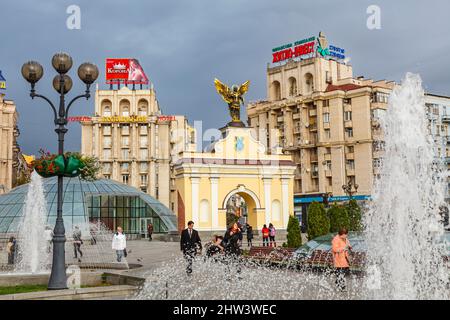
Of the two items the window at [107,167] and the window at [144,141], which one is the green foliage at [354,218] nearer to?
Result: the window at [144,141]

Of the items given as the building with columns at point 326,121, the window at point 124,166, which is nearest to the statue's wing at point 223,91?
the building with columns at point 326,121

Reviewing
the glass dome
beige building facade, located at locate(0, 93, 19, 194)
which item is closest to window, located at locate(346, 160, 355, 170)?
the glass dome

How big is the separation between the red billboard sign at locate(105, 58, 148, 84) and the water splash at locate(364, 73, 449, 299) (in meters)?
61.1

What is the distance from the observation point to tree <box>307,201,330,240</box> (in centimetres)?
2159

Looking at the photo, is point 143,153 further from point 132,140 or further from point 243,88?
point 243,88

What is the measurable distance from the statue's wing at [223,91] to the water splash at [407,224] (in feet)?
77.6

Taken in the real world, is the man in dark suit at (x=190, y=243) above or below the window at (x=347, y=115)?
below

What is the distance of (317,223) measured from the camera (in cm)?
2170

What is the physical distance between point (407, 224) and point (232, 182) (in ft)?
80.3

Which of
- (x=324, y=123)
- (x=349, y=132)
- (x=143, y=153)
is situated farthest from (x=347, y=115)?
(x=143, y=153)

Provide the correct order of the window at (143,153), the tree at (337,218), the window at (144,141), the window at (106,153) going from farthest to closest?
Result: the window at (144,141)
the window at (143,153)
the window at (106,153)
the tree at (337,218)

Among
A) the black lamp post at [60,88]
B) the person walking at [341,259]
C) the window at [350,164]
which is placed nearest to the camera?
the person walking at [341,259]

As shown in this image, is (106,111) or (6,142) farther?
(106,111)

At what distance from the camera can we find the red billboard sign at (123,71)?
68.4 m
